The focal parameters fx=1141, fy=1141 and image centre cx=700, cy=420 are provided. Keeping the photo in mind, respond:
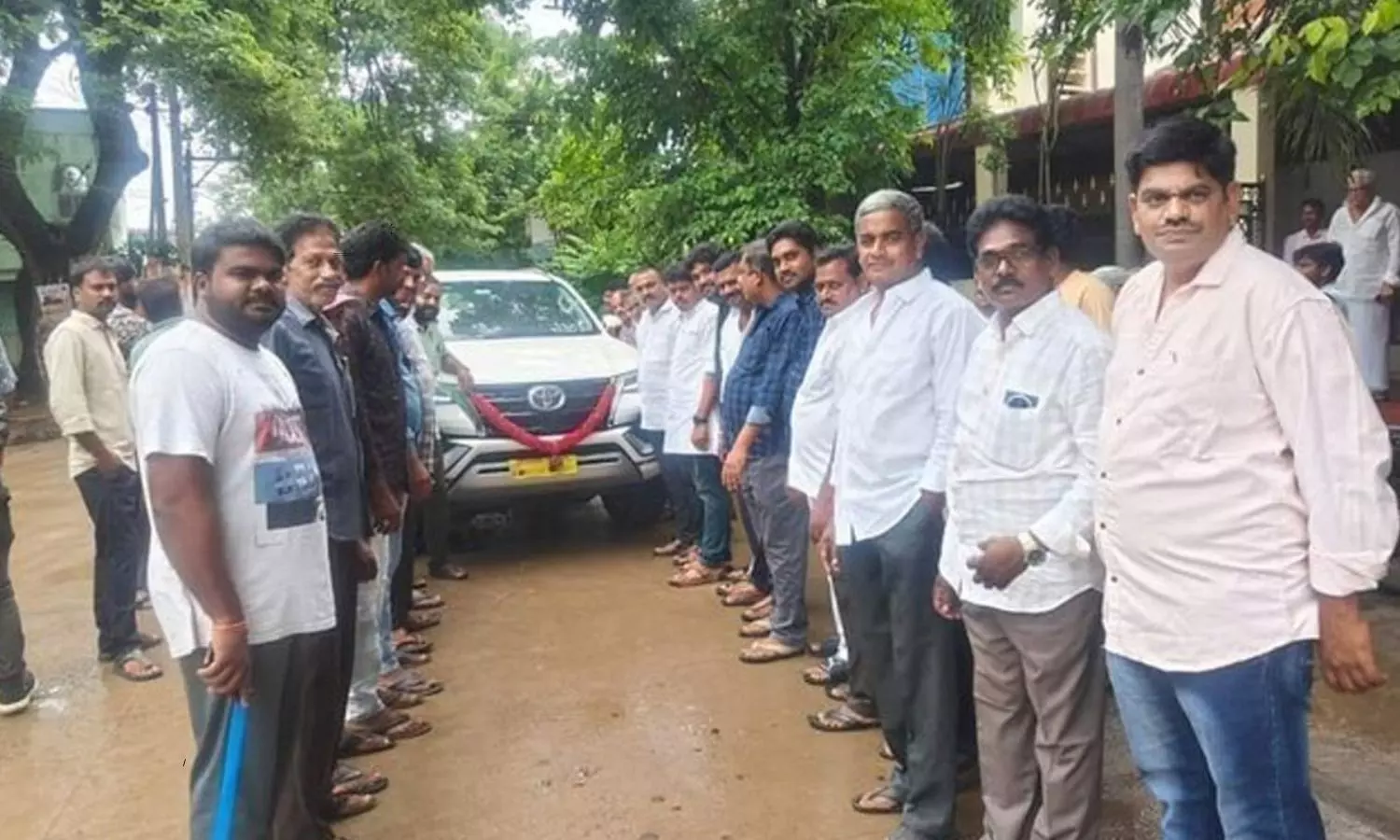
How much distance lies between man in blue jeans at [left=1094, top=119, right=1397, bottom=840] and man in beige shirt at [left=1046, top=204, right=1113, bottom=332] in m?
0.82

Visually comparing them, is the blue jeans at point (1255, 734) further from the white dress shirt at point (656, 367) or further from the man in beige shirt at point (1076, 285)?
the white dress shirt at point (656, 367)

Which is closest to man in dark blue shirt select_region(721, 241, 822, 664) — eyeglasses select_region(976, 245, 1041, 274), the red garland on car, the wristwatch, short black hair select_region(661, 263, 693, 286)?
short black hair select_region(661, 263, 693, 286)

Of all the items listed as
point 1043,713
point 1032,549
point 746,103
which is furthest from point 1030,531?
point 746,103

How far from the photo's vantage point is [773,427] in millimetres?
5016

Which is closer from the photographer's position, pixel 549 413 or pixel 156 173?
pixel 549 413

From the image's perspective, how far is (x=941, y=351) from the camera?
10.6ft

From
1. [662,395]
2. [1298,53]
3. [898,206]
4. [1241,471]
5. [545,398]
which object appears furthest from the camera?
[662,395]

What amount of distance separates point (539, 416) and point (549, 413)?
68 mm

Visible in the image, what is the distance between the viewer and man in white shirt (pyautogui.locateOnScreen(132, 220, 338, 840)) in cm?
246

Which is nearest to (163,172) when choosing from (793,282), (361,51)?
(361,51)

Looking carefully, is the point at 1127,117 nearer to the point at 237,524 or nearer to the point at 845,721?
the point at 845,721

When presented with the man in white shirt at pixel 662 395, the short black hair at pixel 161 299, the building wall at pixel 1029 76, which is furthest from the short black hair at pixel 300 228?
the building wall at pixel 1029 76

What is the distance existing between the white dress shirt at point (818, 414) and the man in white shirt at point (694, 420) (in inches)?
74.0

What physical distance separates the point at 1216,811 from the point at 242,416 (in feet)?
7.32
